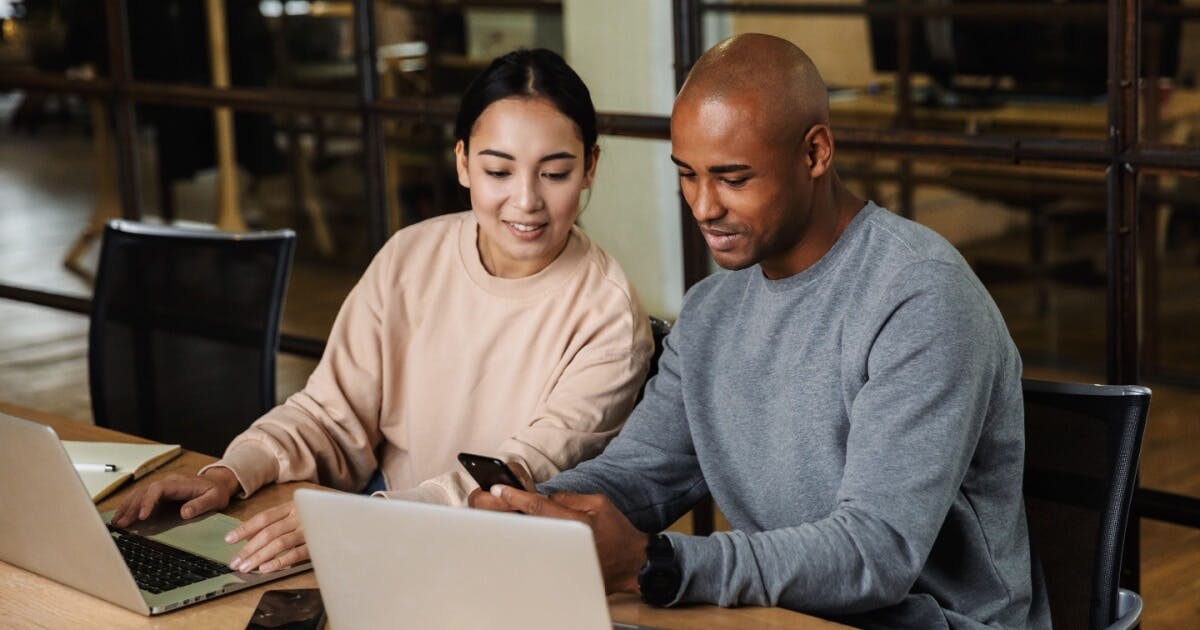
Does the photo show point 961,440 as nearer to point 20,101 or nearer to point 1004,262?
point 1004,262

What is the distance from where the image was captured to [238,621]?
4.85 feet

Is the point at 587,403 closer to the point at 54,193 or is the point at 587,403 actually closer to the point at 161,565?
the point at 161,565

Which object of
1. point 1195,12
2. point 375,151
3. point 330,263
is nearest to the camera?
point 375,151

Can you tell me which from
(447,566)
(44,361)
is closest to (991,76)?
(44,361)

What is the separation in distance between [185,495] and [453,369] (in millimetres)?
400

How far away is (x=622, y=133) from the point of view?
2553 millimetres

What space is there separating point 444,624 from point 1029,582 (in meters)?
0.65

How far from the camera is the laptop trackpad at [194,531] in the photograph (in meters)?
1.65

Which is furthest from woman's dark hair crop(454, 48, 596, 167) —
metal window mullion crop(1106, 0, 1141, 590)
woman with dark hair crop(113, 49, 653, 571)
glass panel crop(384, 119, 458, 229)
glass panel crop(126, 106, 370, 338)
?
glass panel crop(384, 119, 458, 229)

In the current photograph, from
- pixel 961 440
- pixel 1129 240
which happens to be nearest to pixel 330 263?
pixel 1129 240

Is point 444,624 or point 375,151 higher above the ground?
point 375,151

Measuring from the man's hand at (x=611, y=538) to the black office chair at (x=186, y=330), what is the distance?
102 centimetres

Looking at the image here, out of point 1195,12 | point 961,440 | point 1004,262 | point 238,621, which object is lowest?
point 1004,262

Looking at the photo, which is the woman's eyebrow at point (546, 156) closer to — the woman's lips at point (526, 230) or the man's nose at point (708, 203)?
the woman's lips at point (526, 230)
